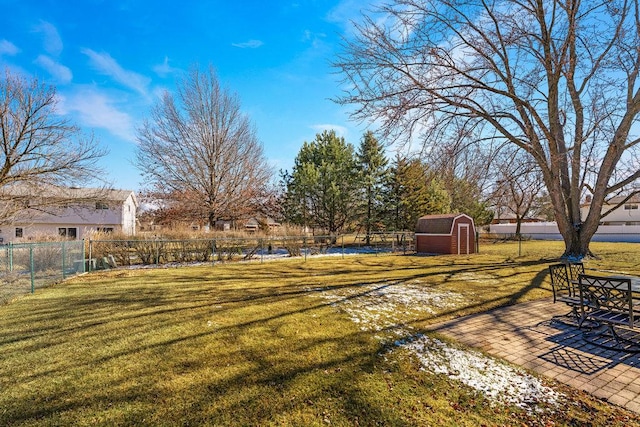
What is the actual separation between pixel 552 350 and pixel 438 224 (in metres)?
16.2

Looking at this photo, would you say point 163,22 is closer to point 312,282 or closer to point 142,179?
point 312,282

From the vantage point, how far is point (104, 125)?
1472 centimetres

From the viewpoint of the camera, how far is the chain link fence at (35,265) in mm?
7844

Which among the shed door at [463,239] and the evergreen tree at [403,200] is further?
the evergreen tree at [403,200]

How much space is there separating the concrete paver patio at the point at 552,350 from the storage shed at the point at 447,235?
13408mm

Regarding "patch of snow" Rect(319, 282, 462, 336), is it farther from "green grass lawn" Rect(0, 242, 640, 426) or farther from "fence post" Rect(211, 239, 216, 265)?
"fence post" Rect(211, 239, 216, 265)

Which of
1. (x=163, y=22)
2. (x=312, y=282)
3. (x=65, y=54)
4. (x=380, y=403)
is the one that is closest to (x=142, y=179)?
(x=65, y=54)

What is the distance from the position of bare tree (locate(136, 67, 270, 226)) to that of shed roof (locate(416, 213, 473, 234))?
1325cm

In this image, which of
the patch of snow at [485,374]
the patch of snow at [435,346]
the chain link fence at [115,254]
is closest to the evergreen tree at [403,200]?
the chain link fence at [115,254]

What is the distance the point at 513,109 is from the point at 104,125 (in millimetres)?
17577

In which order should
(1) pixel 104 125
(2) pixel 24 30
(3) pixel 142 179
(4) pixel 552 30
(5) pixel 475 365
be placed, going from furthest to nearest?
(3) pixel 142 179 → (1) pixel 104 125 → (4) pixel 552 30 → (2) pixel 24 30 → (5) pixel 475 365

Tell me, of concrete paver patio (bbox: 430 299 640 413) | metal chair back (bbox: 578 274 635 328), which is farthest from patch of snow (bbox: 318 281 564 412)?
metal chair back (bbox: 578 274 635 328)

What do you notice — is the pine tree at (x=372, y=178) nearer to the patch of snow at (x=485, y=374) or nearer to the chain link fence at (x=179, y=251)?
the chain link fence at (x=179, y=251)

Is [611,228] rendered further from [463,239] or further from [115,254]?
[115,254]
